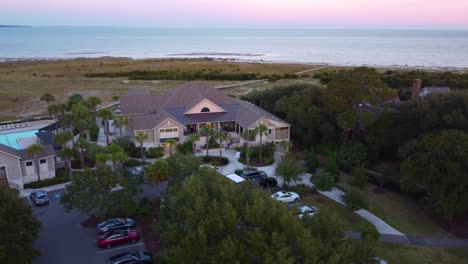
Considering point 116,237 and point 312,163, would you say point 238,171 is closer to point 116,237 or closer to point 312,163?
point 312,163

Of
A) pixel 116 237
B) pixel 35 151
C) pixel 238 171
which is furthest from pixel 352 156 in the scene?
pixel 35 151

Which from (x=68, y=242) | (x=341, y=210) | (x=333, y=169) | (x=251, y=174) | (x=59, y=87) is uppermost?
(x=59, y=87)

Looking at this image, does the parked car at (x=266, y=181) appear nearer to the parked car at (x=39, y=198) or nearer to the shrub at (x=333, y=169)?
the shrub at (x=333, y=169)

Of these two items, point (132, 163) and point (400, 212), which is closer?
point (400, 212)

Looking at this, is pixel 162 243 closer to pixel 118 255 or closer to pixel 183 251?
pixel 118 255

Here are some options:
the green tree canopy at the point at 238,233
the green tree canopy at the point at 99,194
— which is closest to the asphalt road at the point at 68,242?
the green tree canopy at the point at 99,194

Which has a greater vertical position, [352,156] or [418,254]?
[352,156]
